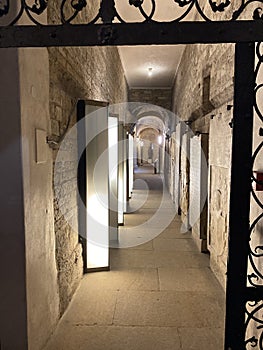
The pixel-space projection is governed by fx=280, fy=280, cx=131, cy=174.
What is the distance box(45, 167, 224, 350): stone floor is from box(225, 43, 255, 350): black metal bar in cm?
102

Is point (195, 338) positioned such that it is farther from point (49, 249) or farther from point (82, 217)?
point (82, 217)

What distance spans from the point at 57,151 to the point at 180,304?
5.70 ft

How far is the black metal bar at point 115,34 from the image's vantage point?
1021 mm

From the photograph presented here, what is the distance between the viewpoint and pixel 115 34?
1.04m

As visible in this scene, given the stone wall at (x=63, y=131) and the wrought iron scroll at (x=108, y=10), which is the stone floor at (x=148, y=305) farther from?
the wrought iron scroll at (x=108, y=10)

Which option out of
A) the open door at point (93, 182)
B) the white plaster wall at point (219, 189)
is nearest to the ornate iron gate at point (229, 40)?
the white plaster wall at point (219, 189)

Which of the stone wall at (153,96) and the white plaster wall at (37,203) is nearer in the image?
the white plaster wall at (37,203)

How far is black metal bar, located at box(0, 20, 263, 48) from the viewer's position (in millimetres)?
1021

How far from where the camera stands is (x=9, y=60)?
4.96ft

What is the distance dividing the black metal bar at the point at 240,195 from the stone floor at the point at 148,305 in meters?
1.02

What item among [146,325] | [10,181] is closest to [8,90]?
[10,181]

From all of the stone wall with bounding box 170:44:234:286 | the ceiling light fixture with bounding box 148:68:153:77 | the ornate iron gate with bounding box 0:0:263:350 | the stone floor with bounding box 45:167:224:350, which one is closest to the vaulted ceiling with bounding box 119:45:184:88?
the ceiling light fixture with bounding box 148:68:153:77

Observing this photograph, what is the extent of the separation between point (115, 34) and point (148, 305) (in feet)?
7.41

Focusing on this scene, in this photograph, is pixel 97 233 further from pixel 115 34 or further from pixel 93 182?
pixel 115 34
